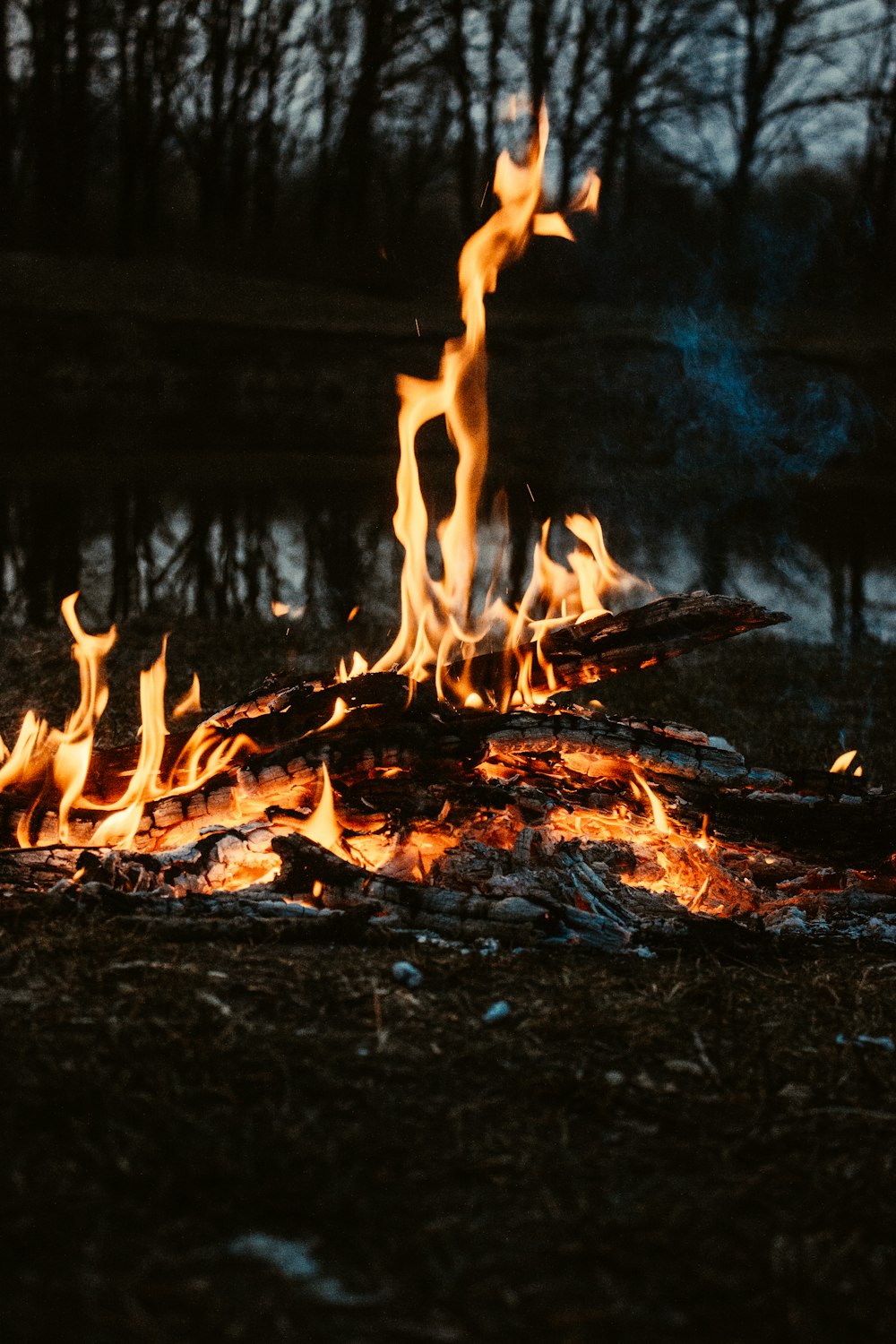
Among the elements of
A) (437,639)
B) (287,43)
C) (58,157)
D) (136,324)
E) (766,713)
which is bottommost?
(766,713)

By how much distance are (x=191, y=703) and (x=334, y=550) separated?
8392 mm

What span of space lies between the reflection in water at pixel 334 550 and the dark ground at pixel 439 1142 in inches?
284

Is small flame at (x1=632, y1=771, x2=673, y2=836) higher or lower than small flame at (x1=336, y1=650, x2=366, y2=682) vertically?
lower

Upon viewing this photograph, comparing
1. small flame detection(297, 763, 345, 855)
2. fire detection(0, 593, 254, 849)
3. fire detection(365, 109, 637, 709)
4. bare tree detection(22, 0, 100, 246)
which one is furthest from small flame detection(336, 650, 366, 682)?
bare tree detection(22, 0, 100, 246)

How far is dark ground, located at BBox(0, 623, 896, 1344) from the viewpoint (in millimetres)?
2037

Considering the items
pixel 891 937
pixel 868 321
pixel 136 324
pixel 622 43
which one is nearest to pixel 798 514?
pixel 868 321

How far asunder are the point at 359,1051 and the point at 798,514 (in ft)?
66.1

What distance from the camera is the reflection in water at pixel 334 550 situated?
12.0 m

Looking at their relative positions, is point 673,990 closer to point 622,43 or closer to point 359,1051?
point 359,1051

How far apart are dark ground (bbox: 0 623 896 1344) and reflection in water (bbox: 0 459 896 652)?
7216mm

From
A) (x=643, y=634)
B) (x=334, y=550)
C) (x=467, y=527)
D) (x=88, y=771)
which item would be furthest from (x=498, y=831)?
(x=334, y=550)

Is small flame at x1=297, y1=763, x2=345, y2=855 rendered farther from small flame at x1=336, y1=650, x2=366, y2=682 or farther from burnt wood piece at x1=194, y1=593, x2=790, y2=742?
small flame at x1=336, y1=650, x2=366, y2=682

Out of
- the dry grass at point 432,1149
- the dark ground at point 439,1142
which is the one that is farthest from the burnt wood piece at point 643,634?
the dry grass at point 432,1149

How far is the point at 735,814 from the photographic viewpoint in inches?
189
